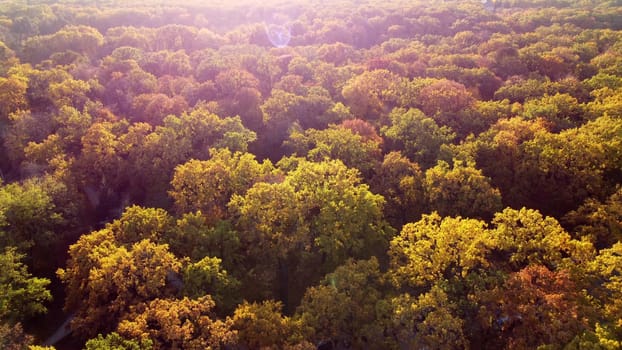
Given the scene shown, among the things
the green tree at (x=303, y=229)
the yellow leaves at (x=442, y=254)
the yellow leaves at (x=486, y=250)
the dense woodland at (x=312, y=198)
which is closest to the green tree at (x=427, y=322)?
the dense woodland at (x=312, y=198)

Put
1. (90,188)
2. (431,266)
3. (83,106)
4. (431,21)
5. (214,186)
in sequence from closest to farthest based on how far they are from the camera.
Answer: (431,266) < (214,186) < (90,188) < (83,106) < (431,21)

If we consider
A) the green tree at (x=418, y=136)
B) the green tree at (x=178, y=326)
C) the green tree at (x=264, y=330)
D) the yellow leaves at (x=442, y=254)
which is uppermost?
the green tree at (x=418, y=136)

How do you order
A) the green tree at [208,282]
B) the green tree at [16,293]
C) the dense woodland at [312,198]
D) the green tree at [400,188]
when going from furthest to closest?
the green tree at [400,188] → the green tree at [208,282] → the green tree at [16,293] → the dense woodland at [312,198]

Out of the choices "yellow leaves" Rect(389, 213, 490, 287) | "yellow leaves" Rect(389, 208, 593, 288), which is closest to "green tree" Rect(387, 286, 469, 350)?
"yellow leaves" Rect(389, 213, 490, 287)

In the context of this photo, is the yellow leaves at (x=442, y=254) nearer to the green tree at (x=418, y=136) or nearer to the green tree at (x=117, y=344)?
the green tree at (x=418, y=136)

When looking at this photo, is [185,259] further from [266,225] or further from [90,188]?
[90,188]

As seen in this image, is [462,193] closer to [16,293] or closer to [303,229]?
[303,229]

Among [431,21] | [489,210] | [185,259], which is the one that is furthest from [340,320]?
[431,21]

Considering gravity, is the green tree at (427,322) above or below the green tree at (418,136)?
below
